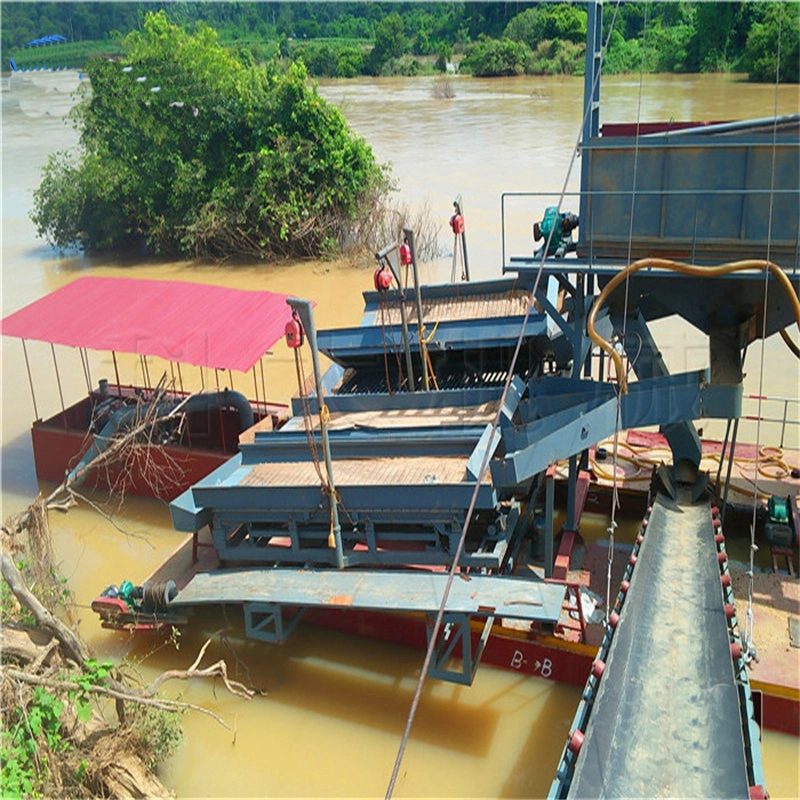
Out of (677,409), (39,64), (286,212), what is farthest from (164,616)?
(39,64)

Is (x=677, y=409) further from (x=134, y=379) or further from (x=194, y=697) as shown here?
(x=134, y=379)

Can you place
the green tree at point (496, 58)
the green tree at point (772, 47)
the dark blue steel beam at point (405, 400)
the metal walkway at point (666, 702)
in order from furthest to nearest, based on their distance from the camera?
the green tree at point (496, 58) → the green tree at point (772, 47) → the dark blue steel beam at point (405, 400) → the metal walkway at point (666, 702)

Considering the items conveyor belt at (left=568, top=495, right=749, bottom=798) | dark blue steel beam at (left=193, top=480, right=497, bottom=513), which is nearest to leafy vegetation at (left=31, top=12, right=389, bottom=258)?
dark blue steel beam at (left=193, top=480, right=497, bottom=513)

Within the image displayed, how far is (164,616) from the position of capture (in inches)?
408

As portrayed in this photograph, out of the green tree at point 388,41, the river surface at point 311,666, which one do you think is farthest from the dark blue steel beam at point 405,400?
the green tree at point 388,41

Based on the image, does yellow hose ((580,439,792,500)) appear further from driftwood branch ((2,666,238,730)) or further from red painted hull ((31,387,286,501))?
driftwood branch ((2,666,238,730))

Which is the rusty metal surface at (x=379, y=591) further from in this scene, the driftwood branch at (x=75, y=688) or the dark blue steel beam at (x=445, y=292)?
the dark blue steel beam at (x=445, y=292)

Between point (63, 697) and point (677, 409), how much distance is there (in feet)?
23.6

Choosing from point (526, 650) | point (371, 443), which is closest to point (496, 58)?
point (371, 443)

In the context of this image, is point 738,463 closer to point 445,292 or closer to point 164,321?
point 445,292

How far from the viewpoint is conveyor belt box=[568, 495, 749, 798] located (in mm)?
6316

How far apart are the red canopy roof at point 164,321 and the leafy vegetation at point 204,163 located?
1293 centimetres

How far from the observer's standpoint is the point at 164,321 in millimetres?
13844

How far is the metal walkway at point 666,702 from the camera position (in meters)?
6.29
